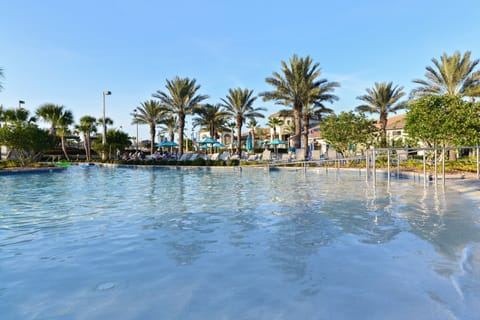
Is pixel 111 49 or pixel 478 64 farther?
pixel 478 64

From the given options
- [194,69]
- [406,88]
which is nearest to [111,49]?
[194,69]

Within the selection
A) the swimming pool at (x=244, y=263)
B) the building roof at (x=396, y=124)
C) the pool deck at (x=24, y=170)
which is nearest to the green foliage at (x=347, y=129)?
the building roof at (x=396, y=124)

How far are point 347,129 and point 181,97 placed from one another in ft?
54.4

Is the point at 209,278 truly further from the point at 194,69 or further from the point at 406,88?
the point at 406,88

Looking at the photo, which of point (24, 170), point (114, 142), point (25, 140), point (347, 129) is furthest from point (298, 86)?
point (114, 142)

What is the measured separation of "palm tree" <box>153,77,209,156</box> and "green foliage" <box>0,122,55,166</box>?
11268 mm

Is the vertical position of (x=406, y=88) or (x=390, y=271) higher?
(x=406, y=88)

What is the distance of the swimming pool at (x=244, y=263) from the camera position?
8.96 ft

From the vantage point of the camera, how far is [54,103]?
117ft

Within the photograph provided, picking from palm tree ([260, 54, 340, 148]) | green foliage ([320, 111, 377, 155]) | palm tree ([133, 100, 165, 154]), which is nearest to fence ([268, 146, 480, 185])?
green foliage ([320, 111, 377, 155])

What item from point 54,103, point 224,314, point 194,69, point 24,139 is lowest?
point 224,314

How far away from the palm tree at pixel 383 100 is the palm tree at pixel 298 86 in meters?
5.62

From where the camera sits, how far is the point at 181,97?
31109 mm

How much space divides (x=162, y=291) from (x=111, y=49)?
72.6ft
